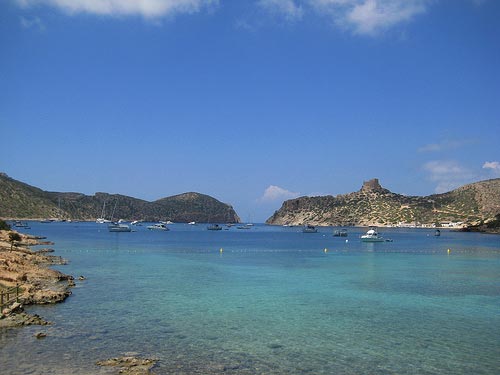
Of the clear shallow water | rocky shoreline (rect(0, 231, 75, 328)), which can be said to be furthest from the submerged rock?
rocky shoreline (rect(0, 231, 75, 328))

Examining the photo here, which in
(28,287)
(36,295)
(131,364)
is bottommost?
(131,364)

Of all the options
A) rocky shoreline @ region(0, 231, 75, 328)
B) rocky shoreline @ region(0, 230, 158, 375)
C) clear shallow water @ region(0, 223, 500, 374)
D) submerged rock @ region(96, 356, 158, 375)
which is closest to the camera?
submerged rock @ region(96, 356, 158, 375)

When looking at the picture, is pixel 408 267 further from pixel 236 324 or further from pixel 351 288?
pixel 236 324

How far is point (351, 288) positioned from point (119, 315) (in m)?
20.4

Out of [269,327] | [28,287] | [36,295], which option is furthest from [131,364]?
[28,287]

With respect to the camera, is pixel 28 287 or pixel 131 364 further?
pixel 28 287

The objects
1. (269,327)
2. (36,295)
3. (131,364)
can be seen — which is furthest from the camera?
(36,295)

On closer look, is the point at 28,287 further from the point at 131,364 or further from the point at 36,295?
the point at 131,364

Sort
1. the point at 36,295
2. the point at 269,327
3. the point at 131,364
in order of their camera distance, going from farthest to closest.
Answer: the point at 36,295, the point at 269,327, the point at 131,364

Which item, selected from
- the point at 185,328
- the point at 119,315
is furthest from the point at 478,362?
the point at 119,315

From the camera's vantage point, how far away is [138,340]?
21172mm

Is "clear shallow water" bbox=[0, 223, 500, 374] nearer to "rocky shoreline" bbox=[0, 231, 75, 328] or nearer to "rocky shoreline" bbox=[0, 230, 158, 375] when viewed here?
"rocky shoreline" bbox=[0, 230, 158, 375]

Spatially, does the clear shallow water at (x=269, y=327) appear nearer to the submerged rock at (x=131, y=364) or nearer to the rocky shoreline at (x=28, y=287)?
the submerged rock at (x=131, y=364)

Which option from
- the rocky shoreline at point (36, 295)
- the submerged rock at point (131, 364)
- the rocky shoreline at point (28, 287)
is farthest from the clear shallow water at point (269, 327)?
the rocky shoreline at point (28, 287)
